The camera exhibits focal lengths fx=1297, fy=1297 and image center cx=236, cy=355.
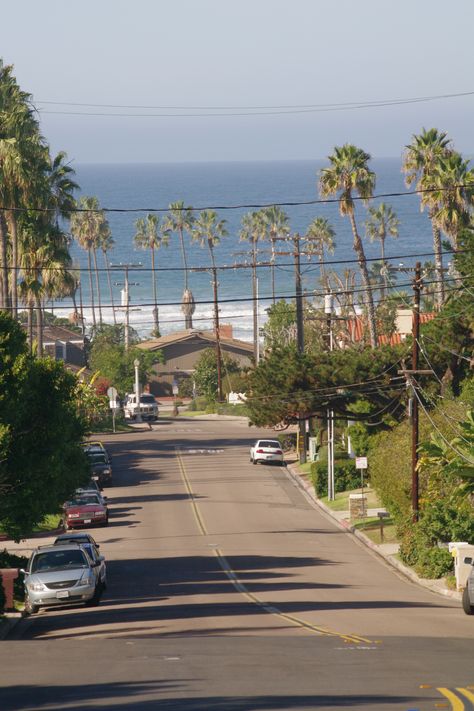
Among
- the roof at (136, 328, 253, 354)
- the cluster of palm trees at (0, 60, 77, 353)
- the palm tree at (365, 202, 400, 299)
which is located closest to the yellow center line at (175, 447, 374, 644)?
the cluster of palm trees at (0, 60, 77, 353)

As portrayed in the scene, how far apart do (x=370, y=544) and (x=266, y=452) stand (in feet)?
71.2

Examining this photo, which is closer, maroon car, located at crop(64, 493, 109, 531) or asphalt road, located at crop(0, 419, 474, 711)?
asphalt road, located at crop(0, 419, 474, 711)

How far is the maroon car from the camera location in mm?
48281

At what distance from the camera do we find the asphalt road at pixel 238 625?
55.1ft

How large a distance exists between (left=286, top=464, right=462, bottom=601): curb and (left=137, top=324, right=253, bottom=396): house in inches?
1802

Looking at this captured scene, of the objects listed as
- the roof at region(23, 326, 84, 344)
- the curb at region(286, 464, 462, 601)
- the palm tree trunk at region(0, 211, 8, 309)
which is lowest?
the curb at region(286, 464, 462, 601)

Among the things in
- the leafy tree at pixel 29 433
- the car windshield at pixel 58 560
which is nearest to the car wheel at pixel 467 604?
the car windshield at pixel 58 560

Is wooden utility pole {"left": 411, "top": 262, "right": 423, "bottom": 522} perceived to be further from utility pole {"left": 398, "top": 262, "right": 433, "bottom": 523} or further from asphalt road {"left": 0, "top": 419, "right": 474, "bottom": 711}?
asphalt road {"left": 0, "top": 419, "right": 474, "bottom": 711}

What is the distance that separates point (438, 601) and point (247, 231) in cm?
13284

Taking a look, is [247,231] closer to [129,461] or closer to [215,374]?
[215,374]

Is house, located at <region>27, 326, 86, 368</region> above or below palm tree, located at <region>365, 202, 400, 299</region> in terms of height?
below

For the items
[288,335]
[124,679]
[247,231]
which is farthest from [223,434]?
[247,231]

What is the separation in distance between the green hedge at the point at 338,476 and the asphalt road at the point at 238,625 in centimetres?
116

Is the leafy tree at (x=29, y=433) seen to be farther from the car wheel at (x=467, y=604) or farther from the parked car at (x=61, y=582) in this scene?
the car wheel at (x=467, y=604)
